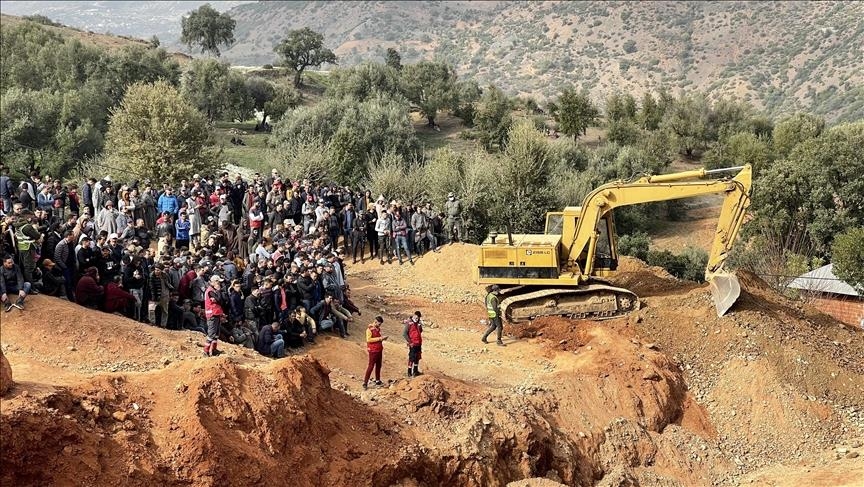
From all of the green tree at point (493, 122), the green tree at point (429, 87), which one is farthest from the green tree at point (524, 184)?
the green tree at point (429, 87)

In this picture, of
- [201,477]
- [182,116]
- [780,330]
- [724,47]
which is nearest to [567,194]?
[182,116]

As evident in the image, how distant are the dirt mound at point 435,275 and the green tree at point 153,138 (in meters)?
13.1

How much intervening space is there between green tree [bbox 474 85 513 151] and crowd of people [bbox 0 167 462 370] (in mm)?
32729

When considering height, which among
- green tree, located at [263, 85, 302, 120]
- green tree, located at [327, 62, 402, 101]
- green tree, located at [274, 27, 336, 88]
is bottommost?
green tree, located at [263, 85, 302, 120]

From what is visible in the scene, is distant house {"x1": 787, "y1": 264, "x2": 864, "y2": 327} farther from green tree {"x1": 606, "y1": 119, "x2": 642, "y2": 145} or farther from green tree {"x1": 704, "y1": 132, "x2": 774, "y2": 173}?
green tree {"x1": 606, "y1": 119, "x2": 642, "y2": 145}

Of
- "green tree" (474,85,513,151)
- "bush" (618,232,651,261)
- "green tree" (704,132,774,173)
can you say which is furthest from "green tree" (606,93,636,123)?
"bush" (618,232,651,261)

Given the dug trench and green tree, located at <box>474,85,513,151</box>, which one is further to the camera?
green tree, located at <box>474,85,513,151</box>

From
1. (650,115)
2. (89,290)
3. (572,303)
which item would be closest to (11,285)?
(89,290)

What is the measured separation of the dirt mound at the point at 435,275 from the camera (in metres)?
23.4

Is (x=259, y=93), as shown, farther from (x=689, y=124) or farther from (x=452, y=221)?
(x=452, y=221)

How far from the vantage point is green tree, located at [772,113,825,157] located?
170 ft

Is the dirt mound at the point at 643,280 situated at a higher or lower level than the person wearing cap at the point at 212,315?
lower

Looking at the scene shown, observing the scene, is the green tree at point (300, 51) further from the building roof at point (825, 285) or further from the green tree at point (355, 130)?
the building roof at point (825, 285)

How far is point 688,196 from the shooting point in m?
18.8
